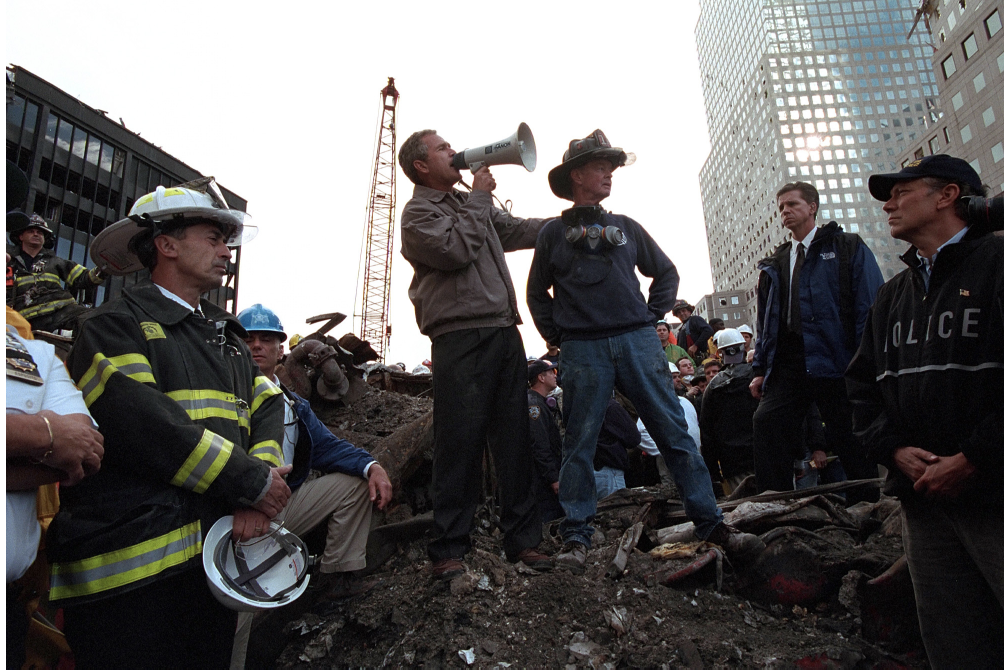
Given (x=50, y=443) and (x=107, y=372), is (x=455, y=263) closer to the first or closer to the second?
(x=107, y=372)

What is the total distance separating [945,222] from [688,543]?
1991mm

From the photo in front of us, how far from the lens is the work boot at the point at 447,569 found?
2840 mm

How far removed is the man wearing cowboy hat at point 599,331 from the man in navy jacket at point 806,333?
1068 millimetres

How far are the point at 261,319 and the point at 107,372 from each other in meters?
2.56

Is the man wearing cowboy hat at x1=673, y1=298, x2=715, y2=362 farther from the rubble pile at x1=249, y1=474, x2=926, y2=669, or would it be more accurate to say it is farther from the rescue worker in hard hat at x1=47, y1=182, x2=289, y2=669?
the rescue worker in hard hat at x1=47, y1=182, x2=289, y2=669

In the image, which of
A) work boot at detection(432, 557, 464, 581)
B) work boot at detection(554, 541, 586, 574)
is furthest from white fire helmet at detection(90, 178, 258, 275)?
work boot at detection(554, 541, 586, 574)

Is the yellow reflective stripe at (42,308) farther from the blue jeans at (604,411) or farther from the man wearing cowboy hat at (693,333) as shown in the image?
the man wearing cowboy hat at (693,333)

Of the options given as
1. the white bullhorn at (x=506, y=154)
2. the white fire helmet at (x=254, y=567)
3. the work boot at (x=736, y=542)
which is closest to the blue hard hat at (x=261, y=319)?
the white bullhorn at (x=506, y=154)

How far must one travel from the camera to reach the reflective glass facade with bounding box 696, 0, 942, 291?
104688 mm

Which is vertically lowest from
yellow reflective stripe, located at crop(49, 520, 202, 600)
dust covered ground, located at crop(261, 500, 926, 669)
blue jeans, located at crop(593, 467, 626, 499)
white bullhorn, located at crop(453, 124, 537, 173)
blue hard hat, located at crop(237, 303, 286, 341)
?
dust covered ground, located at crop(261, 500, 926, 669)

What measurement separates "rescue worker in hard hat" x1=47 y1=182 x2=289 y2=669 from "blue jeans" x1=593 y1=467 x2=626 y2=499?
137 inches

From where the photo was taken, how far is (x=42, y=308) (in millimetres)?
5656

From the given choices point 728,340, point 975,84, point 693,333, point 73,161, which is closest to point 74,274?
point 728,340

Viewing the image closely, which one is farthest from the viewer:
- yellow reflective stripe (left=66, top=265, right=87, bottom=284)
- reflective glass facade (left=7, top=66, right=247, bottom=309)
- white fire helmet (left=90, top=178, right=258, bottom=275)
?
reflective glass facade (left=7, top=66, right=247, bottom=309)
